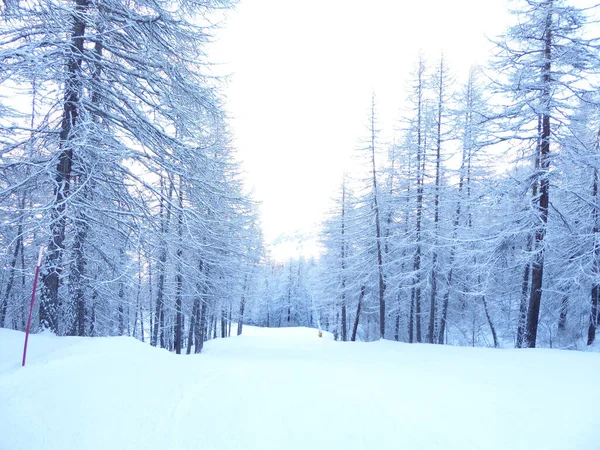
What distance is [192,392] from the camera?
390 centimetres

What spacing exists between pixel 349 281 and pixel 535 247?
534 inches

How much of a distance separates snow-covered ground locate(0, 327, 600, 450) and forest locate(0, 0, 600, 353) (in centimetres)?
155

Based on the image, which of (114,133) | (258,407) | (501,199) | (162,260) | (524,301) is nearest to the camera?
(258,407)

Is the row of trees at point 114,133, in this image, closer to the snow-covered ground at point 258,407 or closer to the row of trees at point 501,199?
the snow-covered ground at point 258,407

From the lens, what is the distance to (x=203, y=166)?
7.02m

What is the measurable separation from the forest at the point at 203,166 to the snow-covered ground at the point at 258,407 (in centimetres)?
155

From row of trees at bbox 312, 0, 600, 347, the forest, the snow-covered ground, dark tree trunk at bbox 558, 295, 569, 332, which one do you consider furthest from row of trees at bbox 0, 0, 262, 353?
dark tree trunk at bbox 558, 295, 569, 332

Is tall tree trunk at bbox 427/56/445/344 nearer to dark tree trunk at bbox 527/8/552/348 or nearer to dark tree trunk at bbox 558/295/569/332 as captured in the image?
dark tree trunk at bbox 558/295/569/332

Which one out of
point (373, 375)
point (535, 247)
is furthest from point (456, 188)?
point (373, 375)

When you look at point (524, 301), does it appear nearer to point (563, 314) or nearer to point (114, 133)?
point (563, 314)

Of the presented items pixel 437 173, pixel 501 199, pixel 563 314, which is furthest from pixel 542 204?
pixel 563 314

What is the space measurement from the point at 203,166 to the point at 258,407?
211 inches

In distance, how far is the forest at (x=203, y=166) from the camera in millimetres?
5578

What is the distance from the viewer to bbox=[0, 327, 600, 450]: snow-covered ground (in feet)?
9.62
